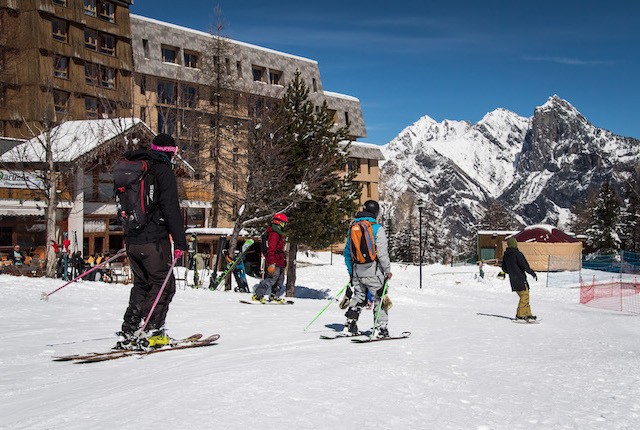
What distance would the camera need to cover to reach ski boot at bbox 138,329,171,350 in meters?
5.87

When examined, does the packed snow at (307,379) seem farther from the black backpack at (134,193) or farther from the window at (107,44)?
the window at (107,44)

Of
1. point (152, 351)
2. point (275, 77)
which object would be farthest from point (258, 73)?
point (152, 351)

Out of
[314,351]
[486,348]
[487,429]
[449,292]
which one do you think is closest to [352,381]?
[487,429]

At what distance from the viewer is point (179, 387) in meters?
4.11

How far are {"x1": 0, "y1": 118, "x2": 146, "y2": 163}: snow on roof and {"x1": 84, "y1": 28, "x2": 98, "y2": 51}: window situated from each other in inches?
836

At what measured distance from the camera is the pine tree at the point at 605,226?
62375 mm

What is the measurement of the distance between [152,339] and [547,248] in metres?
46.3

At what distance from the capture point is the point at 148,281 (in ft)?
19.2

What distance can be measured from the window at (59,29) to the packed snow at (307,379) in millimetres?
36950

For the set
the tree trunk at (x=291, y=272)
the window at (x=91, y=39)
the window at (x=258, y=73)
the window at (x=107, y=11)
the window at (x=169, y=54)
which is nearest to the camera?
the tree trunk at (x=291, y=272)

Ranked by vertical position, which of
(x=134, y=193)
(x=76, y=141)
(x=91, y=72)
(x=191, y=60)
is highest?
(x=191, y=60)

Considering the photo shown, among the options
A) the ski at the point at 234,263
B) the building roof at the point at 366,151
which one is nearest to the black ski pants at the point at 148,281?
the ski at the point at 234,263

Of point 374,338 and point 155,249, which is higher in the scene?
point 155,249

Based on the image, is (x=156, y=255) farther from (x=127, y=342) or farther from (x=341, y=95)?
(x=341, y=95)
